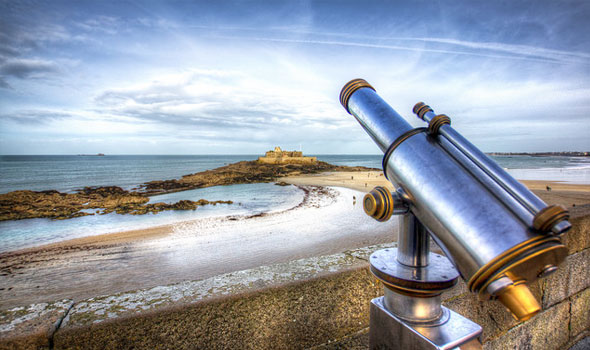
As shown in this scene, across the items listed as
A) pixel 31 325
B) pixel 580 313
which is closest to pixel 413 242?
pixel 31 325

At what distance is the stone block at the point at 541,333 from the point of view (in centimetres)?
199

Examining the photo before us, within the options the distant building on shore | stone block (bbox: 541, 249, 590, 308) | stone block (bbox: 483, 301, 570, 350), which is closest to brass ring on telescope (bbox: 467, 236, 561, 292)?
stone block (bbox: 483, 301, 570, 350)

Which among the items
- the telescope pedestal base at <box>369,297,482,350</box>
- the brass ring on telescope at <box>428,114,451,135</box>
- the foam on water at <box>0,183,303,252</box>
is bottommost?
the foam on water at <box>0,183,303,252</box>

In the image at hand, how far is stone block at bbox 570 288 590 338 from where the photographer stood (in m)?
2.66

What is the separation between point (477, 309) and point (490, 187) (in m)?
1.48

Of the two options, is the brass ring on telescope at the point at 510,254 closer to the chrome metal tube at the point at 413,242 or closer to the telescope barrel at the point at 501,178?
the telescope barrel at the point at 501,178

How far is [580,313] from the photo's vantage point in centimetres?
274

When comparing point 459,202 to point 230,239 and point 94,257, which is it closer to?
point 230,239

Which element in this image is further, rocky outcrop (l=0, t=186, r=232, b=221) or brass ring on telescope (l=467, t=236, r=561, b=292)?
rocky outcrop (l=0, t=186, r=232, b=221)

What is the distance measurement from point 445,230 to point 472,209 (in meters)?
0.09

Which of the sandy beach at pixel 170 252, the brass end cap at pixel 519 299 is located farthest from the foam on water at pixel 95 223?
the brass end cap at pixel 519 299

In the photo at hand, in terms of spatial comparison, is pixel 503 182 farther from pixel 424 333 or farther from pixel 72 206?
pixel 72 206

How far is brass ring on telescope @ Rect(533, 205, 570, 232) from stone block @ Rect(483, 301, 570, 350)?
1.76 m

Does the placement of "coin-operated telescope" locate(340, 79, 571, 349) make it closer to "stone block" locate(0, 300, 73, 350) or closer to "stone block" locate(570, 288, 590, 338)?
"stone block" locate(0, 300, 73, 350)
